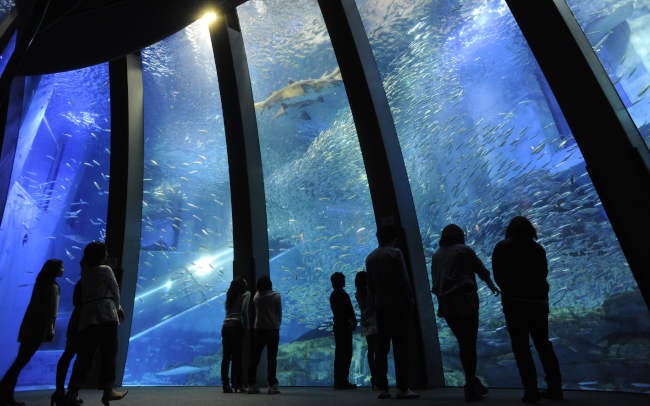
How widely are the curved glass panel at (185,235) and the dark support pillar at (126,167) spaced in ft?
6.23

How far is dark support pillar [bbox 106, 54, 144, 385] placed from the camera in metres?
7.00

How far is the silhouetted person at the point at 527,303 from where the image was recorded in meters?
3.06

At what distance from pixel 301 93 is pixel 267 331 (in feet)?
22.9

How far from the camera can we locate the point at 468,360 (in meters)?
3.25

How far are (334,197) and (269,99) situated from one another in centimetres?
333

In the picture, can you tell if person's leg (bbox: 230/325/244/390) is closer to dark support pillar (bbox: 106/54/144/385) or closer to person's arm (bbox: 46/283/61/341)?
person's arm (bbox: 46/283/61/341)

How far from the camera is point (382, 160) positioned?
538 cm

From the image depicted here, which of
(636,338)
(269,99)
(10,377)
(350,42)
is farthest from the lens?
(269,99)

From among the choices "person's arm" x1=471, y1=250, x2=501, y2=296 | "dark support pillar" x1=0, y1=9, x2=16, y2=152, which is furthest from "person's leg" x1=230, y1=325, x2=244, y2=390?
"dark support pillar" x1=0, y1=9, x2=16, y2=152

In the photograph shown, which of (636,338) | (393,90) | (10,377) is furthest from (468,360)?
(393,90)

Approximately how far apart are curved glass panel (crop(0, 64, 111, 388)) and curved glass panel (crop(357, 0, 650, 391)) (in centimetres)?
651

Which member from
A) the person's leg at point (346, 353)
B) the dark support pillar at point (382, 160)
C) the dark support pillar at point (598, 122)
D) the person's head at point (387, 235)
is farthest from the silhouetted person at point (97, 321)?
the dark support pillar at point (598, 122)

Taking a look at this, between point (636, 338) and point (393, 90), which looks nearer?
point (636, 338)

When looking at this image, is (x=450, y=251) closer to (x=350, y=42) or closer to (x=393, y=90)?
(x=350, y=42)
